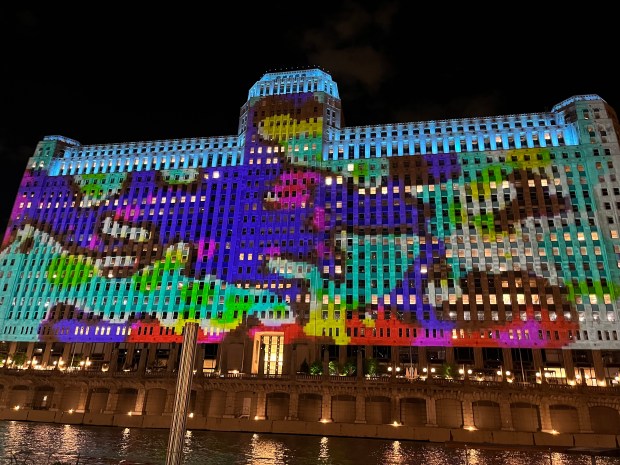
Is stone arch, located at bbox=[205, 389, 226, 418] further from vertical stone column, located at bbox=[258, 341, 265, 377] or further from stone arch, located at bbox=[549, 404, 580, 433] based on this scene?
stone arch, located at bbox=[549, 404, 580, 433]

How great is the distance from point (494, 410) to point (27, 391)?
95.6 m

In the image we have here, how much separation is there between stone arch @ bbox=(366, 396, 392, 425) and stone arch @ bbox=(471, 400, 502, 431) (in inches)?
616

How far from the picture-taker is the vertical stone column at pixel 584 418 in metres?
79.6

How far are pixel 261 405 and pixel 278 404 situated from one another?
148 inches

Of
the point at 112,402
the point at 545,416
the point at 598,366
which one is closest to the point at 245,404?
the point at 112,402

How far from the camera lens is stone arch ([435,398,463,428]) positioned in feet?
283

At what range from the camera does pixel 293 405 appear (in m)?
88.4

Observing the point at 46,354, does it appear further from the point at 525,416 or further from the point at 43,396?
the point at 525,416

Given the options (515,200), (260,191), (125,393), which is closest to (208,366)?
(125,393)

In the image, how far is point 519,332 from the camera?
372ft

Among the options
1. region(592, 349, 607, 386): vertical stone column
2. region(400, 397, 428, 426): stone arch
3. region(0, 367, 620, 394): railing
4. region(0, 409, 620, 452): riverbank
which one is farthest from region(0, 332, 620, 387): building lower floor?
region(0, 409, 620, 452): riverbank

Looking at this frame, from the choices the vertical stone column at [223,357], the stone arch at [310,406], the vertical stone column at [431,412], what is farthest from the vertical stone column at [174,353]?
the vertical stone column at [431,412]

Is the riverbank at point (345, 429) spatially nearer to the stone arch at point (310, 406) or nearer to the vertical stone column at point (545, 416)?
the stone arch at point (310, 406)

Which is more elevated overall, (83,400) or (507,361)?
(507,361)
